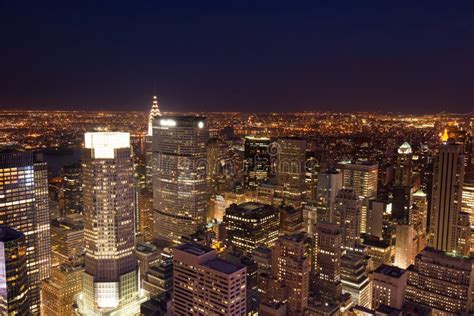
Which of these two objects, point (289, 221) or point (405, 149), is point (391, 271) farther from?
point (405, 149)

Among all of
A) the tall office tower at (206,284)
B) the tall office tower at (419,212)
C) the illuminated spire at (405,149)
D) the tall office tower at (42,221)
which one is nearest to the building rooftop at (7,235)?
the tall office tower at (206,284)

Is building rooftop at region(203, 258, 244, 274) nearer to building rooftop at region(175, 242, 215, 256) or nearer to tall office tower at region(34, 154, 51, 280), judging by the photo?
building rooftop at region(175, 242, 215, 256)

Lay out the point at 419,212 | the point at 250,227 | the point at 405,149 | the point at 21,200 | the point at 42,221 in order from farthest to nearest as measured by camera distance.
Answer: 1. the point at 405,149
2. the point at 419,212
3. the point at 250,227
4. the point at 42,221
5. the point at 21,200

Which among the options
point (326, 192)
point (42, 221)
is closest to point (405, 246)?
point (326, 192)

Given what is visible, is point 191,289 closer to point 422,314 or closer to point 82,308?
point 82,308

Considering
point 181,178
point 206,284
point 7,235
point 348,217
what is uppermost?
point 7,235

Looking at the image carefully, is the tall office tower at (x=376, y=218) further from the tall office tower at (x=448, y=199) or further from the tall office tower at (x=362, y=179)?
the tall office tower at (x=448, y=199)
